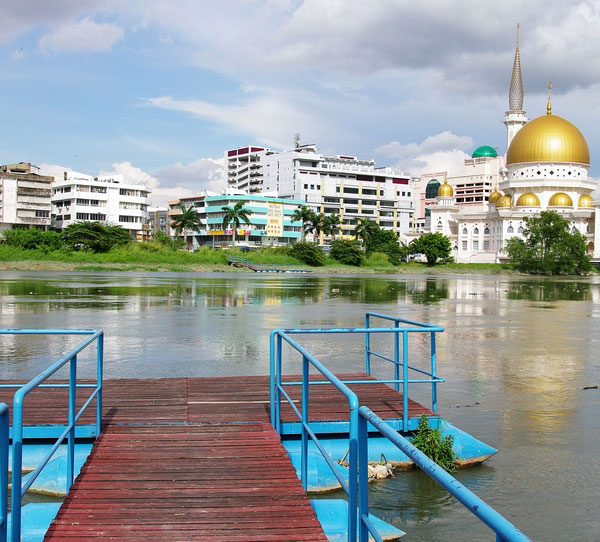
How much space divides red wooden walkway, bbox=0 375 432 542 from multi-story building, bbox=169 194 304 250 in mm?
94581

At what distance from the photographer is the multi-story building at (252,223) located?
105938mm

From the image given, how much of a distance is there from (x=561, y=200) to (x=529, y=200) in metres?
4.04

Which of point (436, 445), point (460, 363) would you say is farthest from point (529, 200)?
point (436, 445)

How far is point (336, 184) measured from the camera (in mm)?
124875

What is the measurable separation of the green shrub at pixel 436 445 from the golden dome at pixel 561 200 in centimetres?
9299

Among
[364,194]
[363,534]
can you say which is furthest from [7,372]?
[364,194]

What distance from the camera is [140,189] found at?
101 metres

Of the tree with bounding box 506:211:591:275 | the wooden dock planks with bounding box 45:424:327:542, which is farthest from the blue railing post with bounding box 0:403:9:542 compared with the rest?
the tree with bounding box 506:211:591:275

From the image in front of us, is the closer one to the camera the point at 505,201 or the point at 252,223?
the point at 505,201

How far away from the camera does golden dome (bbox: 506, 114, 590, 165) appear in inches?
3565

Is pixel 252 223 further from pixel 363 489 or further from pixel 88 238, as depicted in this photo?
pixel 363 489

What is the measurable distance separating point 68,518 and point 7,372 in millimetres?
7760

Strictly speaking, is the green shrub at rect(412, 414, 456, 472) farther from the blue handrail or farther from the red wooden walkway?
the blue handrail

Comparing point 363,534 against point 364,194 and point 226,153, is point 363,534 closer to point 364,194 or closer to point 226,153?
point 364,194
